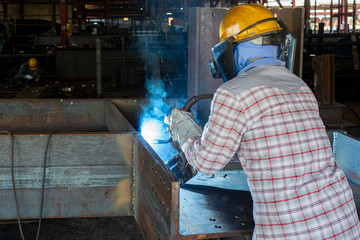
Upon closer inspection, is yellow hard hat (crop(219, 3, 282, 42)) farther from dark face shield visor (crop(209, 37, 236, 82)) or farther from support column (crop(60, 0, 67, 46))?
support column (crop(60, 0, 67, 46))

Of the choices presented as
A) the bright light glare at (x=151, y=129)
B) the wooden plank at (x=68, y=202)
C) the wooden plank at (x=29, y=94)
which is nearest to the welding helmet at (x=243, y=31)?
the wooden plank at (x=68, y=202)

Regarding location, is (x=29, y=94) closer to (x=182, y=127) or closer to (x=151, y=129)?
(x=151, y=129)

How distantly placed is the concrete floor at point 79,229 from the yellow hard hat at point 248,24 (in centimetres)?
225

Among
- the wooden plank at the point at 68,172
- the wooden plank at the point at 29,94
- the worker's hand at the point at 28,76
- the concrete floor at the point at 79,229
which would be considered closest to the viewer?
the wooden plank at the point at 68,172

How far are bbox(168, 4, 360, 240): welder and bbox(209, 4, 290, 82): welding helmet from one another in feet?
0.39

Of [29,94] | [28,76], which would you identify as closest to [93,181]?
[29,94]

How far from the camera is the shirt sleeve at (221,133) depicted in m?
1.30

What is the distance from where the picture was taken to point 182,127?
169 cm

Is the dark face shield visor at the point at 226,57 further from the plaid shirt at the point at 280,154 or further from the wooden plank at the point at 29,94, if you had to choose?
the wooden plank at the point at 29,94

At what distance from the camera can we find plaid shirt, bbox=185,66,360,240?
129 cm

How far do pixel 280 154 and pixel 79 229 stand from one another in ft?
8.35

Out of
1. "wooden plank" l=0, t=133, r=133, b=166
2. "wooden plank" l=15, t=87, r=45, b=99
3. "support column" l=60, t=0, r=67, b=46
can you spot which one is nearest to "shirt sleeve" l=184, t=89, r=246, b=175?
"wooden plank" l=0, t=133, r=133, b=166

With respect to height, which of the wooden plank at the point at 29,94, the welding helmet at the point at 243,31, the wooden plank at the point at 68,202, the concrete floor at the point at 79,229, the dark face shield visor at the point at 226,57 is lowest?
the concrete floor at the point at 79,229

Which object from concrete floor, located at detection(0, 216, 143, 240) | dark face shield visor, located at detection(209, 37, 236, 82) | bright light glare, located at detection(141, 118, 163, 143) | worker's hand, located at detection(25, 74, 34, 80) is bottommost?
concrete floor, located at detection(0, 216, 143, 240)
